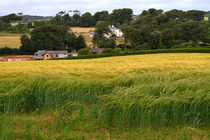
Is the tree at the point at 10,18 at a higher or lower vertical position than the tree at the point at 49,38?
higher

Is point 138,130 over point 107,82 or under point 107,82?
under

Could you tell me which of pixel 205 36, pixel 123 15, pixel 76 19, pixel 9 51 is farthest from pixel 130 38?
pixel 123 15

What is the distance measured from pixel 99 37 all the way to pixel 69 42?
8.36 meters

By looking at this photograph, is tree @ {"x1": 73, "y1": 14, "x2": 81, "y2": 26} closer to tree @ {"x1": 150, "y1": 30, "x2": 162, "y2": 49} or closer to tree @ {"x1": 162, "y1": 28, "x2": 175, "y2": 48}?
tree @ {"x1": 150, "y1": 30, "x2": 162, "y2": 49}

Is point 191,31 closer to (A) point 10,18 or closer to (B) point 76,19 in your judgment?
(B) point 76,19

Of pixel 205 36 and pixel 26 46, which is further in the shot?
pixel 205 36

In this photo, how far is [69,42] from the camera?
59.5 meters

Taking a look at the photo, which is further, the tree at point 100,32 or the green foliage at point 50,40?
the tree at point 100,32

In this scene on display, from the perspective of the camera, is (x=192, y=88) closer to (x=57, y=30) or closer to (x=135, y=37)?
(x=135, y=37)

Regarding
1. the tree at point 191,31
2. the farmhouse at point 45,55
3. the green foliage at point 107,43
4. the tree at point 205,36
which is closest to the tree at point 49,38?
the farmhouse at point 45,55

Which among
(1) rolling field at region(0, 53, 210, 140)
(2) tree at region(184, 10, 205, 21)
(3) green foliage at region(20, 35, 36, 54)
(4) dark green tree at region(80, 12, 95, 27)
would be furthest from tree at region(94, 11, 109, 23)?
(1) rolling field at region(0, 53, 210, 140)

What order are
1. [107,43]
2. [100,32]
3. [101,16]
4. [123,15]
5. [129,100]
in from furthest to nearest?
[123,15] → [101,16] → [100,32] → [107,43] → [129,100]

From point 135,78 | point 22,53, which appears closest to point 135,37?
point 22,53

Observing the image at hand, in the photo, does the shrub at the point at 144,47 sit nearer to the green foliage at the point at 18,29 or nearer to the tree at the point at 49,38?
the tree at the point at 49,38
